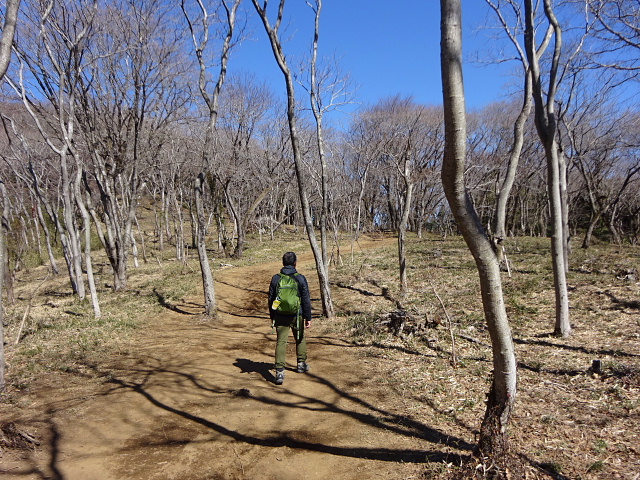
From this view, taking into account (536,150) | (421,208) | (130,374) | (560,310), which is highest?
(536,150)

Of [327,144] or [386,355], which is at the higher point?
[327,144]

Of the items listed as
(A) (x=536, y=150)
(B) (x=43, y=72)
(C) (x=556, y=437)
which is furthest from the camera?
(A) (x=536, y=150)

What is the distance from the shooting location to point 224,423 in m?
4.61

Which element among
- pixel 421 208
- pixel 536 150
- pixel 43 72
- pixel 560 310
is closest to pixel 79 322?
pixel 43 72

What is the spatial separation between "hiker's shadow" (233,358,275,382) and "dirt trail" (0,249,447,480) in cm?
3

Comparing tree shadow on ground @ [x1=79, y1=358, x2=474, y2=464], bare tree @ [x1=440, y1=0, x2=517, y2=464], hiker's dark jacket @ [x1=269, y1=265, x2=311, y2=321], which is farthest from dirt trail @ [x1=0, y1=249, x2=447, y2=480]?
hiker's dark jacket @ [x1=269, y1=265, x2=311, y2=321]

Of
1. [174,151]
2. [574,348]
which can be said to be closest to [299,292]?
[574,348]

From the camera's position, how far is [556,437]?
156 inches

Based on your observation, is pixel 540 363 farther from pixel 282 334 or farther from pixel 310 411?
pixel 282 334

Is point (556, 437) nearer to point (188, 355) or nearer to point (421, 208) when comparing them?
point (188, 355)

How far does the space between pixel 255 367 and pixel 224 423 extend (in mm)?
1896

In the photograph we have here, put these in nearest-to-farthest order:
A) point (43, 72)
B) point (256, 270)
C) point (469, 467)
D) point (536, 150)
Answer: point (469, 467) → point (43, 72) → point (256, 270) → point (536, 150)

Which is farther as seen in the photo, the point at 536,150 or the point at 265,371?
the point at 536,150

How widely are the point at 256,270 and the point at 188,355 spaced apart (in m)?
9.82
